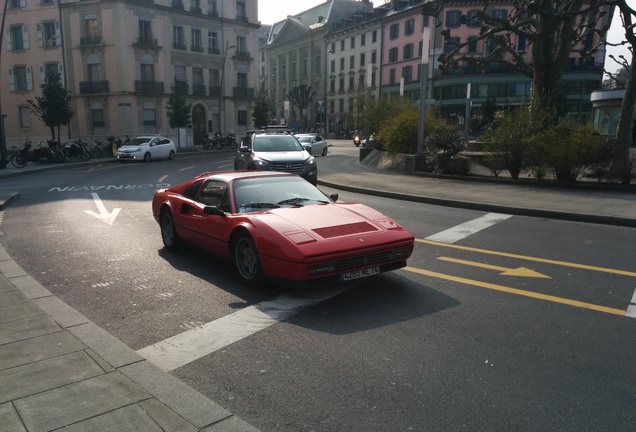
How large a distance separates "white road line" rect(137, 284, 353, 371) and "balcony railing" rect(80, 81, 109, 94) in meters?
49.9

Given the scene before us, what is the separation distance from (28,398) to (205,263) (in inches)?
158

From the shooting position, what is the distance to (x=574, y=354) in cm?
422

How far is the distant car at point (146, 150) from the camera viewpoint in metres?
31.3

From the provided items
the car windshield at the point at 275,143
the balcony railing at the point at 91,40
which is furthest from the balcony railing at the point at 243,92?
the car windshield at the point at 275,143

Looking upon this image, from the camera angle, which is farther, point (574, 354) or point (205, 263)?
point (205, 263)

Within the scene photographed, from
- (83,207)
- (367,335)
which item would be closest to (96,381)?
(367,335)

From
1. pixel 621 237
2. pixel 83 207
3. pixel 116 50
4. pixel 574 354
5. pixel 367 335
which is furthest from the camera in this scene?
pixel 116 50

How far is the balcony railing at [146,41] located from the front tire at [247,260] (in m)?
49.3

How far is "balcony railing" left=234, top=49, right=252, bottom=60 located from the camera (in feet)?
193

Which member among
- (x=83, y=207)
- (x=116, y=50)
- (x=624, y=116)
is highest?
(x=116, y=50)

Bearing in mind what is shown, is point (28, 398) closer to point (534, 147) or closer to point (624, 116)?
point (534, 147)

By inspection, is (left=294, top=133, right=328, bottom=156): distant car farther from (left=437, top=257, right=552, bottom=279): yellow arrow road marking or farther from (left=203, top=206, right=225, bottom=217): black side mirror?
(left=203, top=206, right=225, bottom=217): black side mirror

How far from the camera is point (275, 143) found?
16703mm

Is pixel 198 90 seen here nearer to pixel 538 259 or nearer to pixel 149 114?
pixel 149 114
